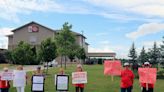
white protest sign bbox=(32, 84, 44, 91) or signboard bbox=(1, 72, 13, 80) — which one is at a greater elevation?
signboard bbox=(1, 72, 13, 80)

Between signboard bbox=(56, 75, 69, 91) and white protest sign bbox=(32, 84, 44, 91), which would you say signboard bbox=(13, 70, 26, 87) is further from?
signboard bbox=(56, 75, 69, 91)

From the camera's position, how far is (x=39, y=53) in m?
55.7

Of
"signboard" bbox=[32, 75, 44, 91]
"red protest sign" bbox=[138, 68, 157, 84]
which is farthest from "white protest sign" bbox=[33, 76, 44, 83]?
"red protest sign" bbox=[138, 68, 157, 84]

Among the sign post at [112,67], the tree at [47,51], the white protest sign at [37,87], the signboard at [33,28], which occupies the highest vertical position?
the signboard at [33,28]

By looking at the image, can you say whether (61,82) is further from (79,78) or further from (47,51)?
(47,51)

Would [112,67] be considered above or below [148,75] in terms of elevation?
above

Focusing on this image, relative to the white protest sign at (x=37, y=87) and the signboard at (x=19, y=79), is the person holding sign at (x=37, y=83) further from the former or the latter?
the signboard at (x=19, y=79)

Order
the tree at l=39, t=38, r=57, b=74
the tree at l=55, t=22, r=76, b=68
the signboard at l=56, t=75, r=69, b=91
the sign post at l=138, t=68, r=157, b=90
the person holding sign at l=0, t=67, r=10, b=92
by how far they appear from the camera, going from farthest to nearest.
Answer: the tree at l=55, t=22, r=76, b=68 → the tree at l=39, t=38, r=57, b=74 → the person holding sign at l=0, t=67, r=10, b=92 → the signboard at l=56, t=75, r=69, b=91 → the sign post at l=138, t=68, r=157, b=90

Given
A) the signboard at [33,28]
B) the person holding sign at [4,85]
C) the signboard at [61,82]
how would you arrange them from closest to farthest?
the signboard at [61,82] → the person holding sign at [4,85] → the signboard at [33,28]

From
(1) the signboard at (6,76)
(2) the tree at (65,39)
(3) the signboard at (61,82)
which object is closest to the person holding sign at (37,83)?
(3) the signboard at (61,82)

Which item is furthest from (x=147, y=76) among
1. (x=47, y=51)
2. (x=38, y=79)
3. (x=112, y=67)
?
(x=47, y=51)

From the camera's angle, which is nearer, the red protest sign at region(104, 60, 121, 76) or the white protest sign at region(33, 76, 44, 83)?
the white protest sign at region(33, 76, 44, 83)

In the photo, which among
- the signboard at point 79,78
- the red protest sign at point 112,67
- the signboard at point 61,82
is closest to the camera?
the signboard at point 61,82

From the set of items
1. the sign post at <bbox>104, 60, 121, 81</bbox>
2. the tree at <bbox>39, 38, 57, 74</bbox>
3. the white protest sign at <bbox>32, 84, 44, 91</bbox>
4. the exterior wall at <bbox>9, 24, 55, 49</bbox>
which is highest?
the exterior wall at <bbox>9, 24, 55, 49</bbox>
